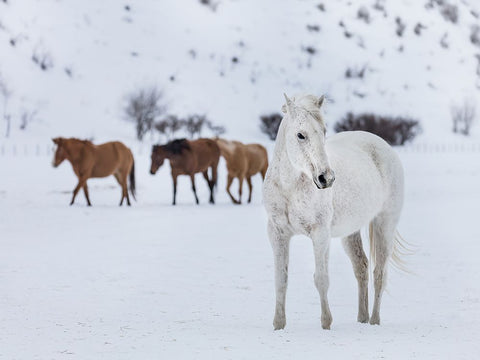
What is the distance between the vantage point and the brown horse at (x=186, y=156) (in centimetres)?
1316

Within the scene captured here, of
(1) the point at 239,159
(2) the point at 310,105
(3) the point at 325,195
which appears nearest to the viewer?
(2) the point at 310,105

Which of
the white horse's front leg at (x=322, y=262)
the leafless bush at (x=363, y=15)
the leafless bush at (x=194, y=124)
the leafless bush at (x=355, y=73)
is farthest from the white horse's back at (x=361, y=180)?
the leafless bush at (x=363, y=15)

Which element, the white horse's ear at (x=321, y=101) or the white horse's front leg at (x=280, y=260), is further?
the white horse's front leg at (x=280, y=260)

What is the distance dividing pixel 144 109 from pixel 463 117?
603 inches

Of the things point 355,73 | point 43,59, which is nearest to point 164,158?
point 43,59

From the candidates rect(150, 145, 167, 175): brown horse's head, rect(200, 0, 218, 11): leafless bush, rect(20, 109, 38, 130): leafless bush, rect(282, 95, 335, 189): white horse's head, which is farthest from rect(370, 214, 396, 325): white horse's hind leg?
rect(200, 0, 218, 11): leafless bush

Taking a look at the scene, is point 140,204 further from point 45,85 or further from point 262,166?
point 45,85

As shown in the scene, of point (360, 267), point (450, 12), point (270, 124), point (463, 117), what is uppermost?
point (450, 12)

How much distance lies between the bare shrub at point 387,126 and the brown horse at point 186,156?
1970cm

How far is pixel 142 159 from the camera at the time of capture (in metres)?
20.3

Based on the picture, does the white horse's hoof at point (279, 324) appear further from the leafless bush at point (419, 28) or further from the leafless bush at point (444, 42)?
the leafless bush at point (419, 28)

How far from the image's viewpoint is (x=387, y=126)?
32844 mm

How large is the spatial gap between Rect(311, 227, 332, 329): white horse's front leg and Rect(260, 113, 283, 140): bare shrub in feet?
86.4

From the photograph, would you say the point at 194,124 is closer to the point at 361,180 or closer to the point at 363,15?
the point at 363,15
